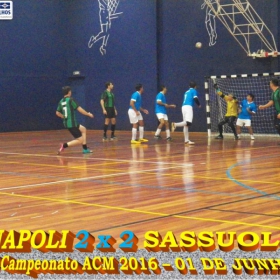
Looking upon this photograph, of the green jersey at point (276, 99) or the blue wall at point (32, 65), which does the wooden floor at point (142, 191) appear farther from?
the blue wall at point (32, 65)

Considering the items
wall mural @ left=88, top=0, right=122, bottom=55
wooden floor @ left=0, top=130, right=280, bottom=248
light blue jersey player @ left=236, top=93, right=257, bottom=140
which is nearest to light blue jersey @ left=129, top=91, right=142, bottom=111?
light blue jersey player @ left=236, top=93, right=257, bottom=140

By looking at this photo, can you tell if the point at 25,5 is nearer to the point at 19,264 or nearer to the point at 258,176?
the point at 258,176

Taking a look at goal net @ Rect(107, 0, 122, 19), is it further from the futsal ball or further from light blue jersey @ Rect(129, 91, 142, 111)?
light blue jersey @ Rect(129, 91, 142, 111)

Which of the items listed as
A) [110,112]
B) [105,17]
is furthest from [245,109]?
[105,17]

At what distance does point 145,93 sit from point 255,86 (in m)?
5.08

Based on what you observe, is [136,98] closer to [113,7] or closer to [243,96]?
[243,96]

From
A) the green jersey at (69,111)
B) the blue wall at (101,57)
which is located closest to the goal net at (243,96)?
→ the blue wall at (101,57)

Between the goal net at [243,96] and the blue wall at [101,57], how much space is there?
1.27 feet

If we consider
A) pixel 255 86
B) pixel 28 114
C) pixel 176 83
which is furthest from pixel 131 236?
pixel 28 114

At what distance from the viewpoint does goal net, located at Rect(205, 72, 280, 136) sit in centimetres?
2062

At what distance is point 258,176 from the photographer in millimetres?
9742

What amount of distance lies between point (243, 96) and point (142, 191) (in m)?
13.5

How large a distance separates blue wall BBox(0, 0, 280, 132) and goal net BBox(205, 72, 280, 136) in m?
0.39

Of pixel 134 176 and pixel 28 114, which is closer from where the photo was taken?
pixel 134 176
